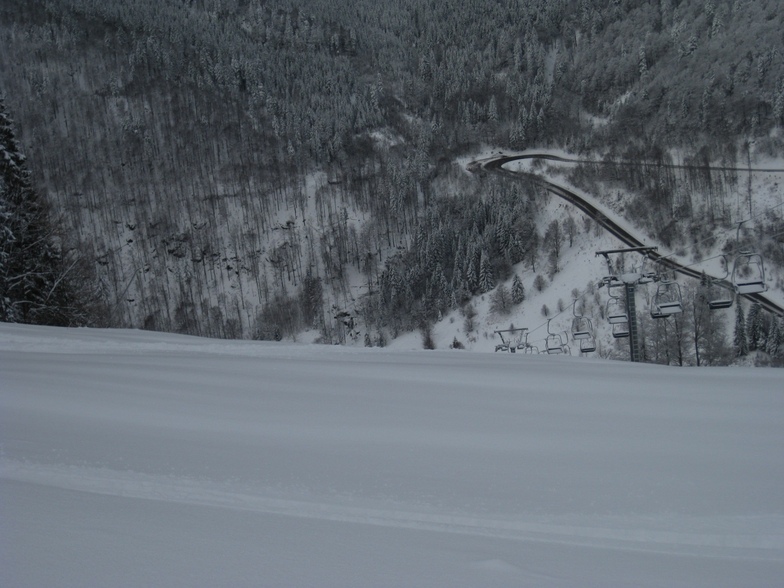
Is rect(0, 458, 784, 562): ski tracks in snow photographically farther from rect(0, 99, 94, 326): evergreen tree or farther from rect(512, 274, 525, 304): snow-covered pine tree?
rect(512, 274, 525, 304): snow-covered pine tree

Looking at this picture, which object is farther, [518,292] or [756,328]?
[518,292]

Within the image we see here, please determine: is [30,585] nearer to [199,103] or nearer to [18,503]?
[18,503]

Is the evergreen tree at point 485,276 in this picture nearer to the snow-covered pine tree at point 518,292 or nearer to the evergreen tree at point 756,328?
the snow-covered pine tree at point 518,292

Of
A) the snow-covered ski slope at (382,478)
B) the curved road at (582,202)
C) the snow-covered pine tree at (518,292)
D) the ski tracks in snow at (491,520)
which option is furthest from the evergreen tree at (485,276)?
the ski tracks in snow at (491,520)

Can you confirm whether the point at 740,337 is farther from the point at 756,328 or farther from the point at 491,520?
the point at 491,520

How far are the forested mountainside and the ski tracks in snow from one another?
63.1 meters

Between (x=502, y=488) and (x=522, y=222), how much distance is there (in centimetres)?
6897

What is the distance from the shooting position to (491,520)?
270 cm

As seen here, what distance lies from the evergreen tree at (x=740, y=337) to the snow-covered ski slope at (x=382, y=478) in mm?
40225

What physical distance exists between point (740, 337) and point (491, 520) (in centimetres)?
4540

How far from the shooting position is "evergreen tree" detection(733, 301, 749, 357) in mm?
38750

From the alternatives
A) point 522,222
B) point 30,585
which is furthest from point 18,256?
point 522,222

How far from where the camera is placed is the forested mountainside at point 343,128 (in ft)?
243

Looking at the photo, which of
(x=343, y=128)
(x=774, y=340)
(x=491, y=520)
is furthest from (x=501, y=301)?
(x=343, y=128)
